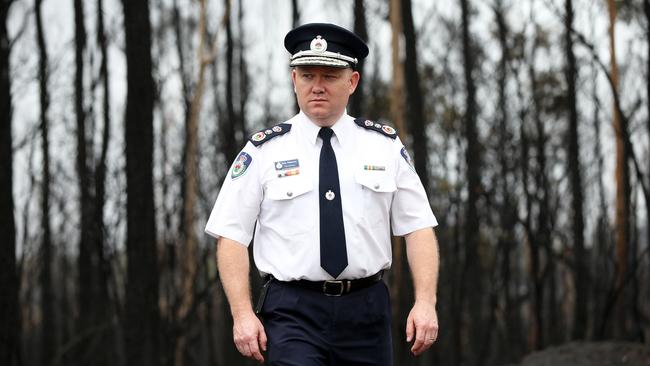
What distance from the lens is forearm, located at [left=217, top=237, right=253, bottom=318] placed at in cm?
362

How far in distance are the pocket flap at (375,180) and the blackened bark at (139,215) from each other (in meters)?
6.23

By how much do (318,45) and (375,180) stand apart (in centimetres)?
55

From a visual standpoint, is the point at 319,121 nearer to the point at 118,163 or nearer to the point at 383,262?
the point at 383,262

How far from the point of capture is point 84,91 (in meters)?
19.3

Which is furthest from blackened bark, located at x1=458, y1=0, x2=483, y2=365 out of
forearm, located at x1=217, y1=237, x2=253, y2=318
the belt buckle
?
forearm, located at x1=217, y1=237, x2=253, y2=318

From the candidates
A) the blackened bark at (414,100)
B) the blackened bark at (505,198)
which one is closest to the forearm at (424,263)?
the blackened bark at (414,100)

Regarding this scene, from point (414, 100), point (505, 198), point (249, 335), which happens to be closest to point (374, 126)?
point (249, 335)

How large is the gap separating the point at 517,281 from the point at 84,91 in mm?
18085

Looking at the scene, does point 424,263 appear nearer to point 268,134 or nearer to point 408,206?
point 408,206

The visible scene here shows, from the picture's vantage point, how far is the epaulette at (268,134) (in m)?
3.85

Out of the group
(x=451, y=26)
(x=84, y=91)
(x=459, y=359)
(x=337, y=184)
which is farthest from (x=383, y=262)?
(x=451, y=26)

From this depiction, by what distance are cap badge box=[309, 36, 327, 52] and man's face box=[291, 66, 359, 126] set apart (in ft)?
0.28

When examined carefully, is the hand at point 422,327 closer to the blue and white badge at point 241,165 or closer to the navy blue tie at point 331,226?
the navy blue tie at point 331,226

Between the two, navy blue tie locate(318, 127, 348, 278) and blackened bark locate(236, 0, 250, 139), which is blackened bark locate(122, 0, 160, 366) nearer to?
navy blue tie locate(318, 127, 348, 278)
